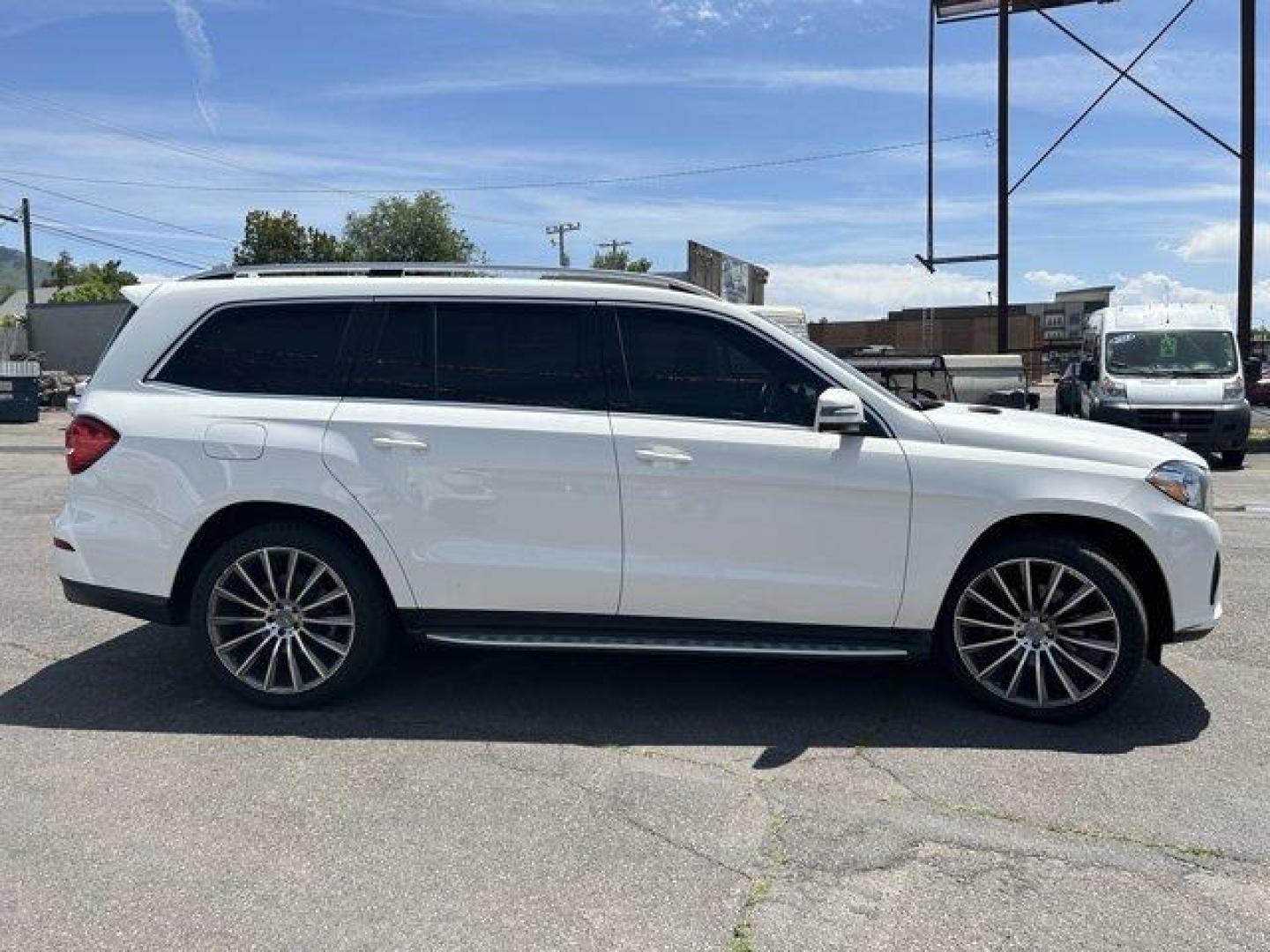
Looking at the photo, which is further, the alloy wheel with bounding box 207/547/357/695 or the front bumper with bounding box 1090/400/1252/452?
the front bumper with bounding box 1090/400/1252/452

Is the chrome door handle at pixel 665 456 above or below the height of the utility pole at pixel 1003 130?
below

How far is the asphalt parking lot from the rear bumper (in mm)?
430

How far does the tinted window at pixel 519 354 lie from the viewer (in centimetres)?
467

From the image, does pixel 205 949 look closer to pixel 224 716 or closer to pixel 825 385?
pixel 224 716

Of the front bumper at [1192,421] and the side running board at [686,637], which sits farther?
the front bumper at [1192,421]

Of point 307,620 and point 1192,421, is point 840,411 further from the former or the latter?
point 1192,421

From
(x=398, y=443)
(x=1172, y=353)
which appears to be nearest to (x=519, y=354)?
(x=398, y=443)

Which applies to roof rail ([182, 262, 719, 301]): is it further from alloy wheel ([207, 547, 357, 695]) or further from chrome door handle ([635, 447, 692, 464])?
alloy wheel ([207, 547, 357, 695])

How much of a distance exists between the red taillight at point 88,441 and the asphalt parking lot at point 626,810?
3.65 feet

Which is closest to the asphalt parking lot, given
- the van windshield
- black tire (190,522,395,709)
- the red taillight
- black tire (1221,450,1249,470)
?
black tire (190,522,395,709)

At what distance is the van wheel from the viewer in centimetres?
446

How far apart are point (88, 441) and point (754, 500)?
2.93 m

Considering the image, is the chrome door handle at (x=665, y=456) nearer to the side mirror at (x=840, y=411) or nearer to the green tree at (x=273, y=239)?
the side mirror at (x=840, y=411)

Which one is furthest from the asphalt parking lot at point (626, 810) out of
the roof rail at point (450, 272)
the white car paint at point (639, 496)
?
the roof rail at point (450, 272)
